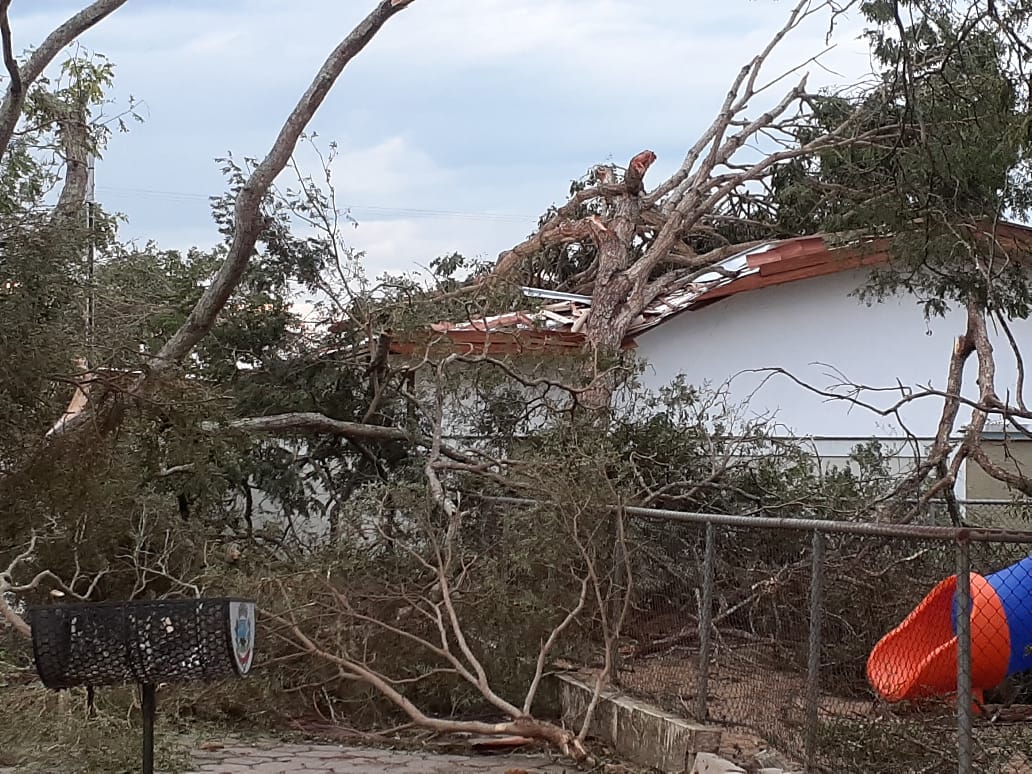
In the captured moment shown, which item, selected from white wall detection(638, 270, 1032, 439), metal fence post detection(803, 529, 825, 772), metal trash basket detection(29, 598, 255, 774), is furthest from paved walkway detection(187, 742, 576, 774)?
white wall detection(638, 270, 1032, 439)

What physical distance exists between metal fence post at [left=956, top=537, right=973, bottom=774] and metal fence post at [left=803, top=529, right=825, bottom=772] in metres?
0.93

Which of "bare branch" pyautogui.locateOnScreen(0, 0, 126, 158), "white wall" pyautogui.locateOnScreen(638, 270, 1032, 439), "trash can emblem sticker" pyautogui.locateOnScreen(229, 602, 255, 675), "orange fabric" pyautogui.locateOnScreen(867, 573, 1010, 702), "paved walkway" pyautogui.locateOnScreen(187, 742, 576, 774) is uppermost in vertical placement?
"bare branch" pyautogui.locateOnScreen(0, 0, 126, 158)

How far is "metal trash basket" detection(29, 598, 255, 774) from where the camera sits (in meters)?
4.50

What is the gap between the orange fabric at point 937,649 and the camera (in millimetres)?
6668

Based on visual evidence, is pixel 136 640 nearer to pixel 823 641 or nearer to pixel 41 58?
pixel 823 641

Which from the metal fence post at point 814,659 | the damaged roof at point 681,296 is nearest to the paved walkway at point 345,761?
the metal fence post at point 814,659

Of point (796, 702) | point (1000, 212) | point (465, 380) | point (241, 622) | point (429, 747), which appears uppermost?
point (1000, 212)

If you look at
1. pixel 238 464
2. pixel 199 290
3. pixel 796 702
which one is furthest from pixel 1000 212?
pixel 199 290

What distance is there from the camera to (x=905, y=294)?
1447cm

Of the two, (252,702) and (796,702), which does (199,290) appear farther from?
(796,702)

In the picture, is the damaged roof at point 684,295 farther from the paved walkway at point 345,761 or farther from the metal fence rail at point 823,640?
the paved walkway at point 345,761

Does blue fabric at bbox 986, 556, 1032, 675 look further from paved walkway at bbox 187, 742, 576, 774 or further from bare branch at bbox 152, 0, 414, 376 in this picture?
bare branch at bbox 152, 0, 414, 376

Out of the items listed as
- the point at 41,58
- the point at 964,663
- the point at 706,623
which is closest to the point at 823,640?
the point at 706,623

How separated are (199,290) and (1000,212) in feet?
28.6
